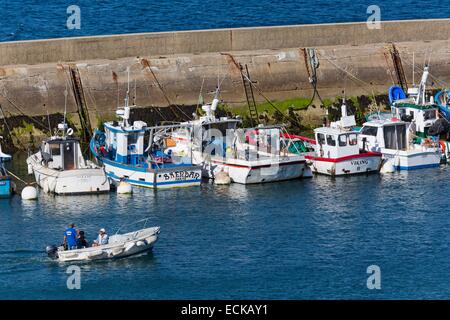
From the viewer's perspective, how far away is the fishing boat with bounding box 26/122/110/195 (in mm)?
60312

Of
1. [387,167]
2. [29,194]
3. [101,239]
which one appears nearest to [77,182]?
[29,194]

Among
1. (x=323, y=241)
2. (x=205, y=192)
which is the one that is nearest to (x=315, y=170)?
(x=205, y=192)

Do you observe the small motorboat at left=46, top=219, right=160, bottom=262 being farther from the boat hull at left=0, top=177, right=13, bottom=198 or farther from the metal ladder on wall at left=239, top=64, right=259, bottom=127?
the metal ladder on wall at left=239, top=64, right=259, bottom=127

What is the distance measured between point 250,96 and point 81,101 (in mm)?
8674

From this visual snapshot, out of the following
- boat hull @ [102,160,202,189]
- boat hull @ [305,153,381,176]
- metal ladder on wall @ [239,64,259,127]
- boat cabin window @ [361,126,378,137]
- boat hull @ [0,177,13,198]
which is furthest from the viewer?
metal ladder on wall @ [239,64,259,127]

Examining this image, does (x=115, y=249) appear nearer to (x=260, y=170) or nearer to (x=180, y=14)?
(x=260, y=170)

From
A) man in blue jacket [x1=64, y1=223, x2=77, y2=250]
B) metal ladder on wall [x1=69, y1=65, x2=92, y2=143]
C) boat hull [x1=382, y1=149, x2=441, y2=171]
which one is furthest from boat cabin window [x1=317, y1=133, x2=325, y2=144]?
man in blue jacket [x1=64, y1=223, x2=77, y2=250]

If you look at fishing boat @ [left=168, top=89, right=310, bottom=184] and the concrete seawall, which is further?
the concrete seawall

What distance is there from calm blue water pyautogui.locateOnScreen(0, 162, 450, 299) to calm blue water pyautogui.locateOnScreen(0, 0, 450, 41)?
1608 inches

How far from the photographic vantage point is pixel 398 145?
217 feet

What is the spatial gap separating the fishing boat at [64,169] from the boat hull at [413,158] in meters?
13.1

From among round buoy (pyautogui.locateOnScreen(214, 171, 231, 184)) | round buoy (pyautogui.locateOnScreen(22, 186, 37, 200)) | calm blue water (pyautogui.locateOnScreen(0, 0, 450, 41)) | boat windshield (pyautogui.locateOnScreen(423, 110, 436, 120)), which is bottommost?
round buoy (pyautogui.locateOnScreen(22, 186, 37, 200))
